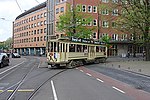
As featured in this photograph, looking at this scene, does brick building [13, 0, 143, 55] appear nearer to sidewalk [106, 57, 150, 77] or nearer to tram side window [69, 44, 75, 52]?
sidewalk [106, 57, 150, 77]

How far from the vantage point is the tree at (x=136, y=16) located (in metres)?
31.6

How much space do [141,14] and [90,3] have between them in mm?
45783

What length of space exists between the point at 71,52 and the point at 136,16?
9.74m

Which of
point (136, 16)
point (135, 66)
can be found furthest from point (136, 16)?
point (135, 66)

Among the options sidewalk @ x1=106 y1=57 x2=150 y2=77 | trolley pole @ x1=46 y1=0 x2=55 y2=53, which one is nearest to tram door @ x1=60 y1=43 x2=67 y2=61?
sidewalk @ x1=106 y1=57 x2=150 y2=77

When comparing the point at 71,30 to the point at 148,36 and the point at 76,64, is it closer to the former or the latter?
the point at 148,36

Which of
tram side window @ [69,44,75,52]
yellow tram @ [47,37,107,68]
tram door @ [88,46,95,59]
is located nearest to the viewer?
yellow tram @ [47,37,107,68]

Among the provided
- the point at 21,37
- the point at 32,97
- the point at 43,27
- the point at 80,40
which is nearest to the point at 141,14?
the point at 80,40

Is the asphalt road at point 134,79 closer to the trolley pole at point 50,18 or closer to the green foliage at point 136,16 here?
the green foliage at point 136,16

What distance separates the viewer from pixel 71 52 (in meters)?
29.5

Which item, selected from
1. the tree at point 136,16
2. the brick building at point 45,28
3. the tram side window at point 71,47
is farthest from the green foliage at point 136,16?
the tram side window at point 71,47

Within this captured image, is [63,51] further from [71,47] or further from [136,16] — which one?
[136,16]

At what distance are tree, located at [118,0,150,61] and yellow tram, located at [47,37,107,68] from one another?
Answer: 17.2ft

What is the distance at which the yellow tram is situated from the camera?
2764 cm
